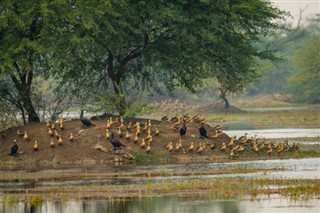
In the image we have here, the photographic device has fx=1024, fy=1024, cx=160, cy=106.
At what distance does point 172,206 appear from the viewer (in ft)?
92.9

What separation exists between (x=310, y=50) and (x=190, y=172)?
3654 inches

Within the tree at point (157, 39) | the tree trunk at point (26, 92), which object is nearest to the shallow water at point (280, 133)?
the tree at point (157, 39)

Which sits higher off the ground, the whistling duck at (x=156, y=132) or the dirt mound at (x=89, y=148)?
the whistling duck at (x=156, y=132)

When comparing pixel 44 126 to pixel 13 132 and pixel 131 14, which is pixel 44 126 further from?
pixel 131 14

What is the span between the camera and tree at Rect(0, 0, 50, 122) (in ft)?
151

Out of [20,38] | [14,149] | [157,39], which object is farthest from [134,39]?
[14,149]

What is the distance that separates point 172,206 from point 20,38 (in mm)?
21161

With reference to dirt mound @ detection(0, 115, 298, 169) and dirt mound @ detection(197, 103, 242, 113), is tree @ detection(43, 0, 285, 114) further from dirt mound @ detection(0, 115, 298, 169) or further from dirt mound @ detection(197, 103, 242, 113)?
dirt mound @ detection(197, 103, 242, 113)

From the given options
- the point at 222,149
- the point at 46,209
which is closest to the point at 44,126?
the point at 222,149

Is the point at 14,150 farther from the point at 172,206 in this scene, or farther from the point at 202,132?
the point at 172,206

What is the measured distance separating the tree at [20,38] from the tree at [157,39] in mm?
1009

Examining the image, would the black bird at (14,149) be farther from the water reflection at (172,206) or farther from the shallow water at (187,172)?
the water reflection at (172,206)

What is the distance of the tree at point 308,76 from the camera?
12325 centimetres

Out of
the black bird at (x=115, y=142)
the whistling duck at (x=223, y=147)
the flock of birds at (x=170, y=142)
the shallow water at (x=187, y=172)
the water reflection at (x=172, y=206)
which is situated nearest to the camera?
the water reflection at (x=172, y=206)
